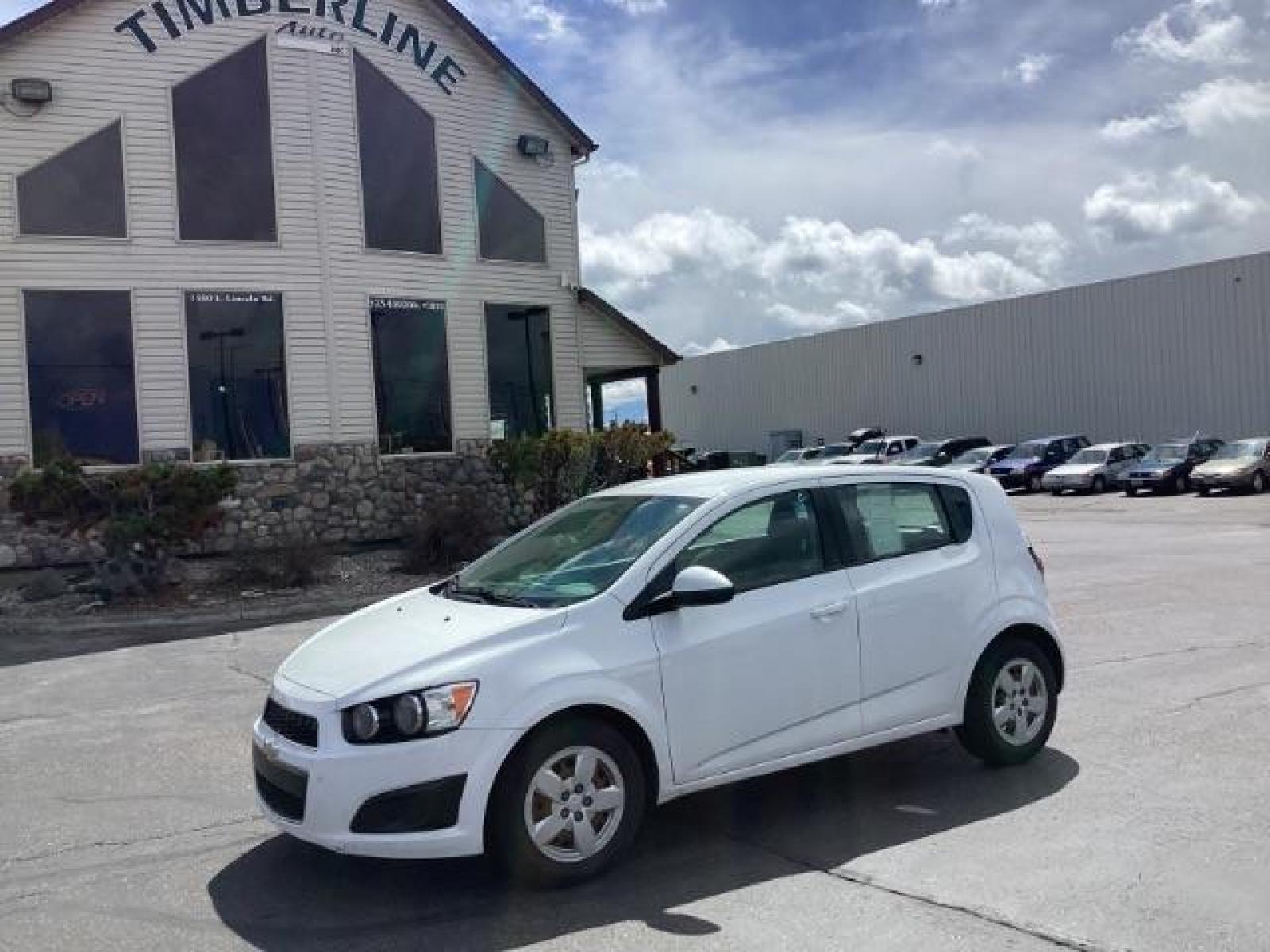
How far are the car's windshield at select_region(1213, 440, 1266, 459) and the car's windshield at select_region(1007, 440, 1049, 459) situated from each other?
21.5ft

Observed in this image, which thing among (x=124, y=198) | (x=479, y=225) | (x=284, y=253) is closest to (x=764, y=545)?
(x=284, y=253)

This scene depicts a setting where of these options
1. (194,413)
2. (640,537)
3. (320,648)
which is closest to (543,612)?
(640,537)

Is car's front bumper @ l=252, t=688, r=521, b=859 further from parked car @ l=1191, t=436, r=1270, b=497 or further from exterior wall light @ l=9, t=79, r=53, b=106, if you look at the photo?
parked car @ l=1191, t=436, r=1270, b=497

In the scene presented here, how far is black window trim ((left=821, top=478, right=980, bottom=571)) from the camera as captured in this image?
18.6 ft

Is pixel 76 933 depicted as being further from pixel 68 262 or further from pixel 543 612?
pixel 68 262

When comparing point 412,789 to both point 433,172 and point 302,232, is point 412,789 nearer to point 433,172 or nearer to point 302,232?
point 302,232

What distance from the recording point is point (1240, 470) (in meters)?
30.2

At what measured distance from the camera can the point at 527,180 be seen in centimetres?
2036

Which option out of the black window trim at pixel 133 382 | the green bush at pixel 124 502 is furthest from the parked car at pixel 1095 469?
the green bush at pixel 124 502

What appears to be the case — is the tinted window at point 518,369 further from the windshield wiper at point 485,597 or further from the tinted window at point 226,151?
the windshield wiper at point 485,597

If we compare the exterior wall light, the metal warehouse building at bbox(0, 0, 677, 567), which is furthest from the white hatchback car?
the exterior wall light

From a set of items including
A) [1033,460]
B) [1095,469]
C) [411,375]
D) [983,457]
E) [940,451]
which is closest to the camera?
[411,375]

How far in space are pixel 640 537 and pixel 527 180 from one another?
16.1 meters

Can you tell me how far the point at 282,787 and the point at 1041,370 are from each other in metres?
42.3
